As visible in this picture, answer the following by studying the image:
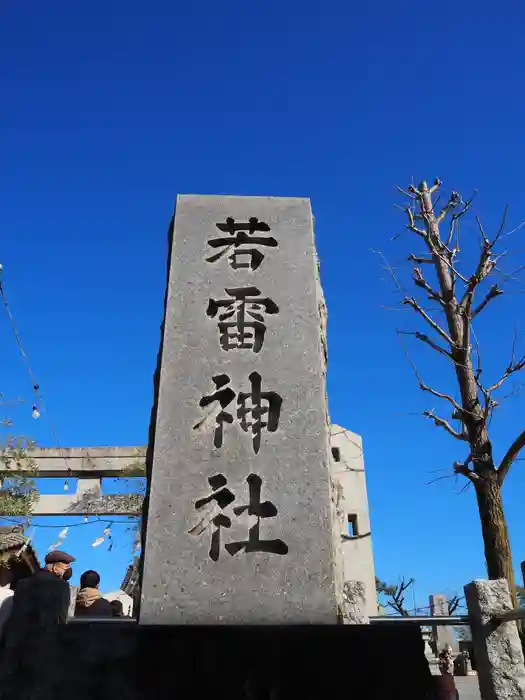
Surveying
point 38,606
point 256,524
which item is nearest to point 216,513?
point 256,524

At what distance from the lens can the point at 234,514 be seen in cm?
262

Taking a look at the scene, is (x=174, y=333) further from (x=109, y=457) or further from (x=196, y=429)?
(x=109, y=457)

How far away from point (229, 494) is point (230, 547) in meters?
0.24

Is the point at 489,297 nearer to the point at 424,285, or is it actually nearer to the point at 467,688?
the point at 424,285

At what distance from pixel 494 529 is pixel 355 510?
33.7 feet

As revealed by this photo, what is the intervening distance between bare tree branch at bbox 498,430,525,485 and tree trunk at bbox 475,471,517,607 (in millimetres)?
79

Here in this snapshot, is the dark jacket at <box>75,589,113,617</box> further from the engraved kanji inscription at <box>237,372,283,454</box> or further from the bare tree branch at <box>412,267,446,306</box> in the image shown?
the bare tree branch at <box>412,267,446,306</box>

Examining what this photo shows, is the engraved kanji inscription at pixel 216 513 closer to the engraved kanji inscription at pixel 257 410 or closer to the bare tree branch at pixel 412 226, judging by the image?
the engraved kanji inscription at pixel 257 410

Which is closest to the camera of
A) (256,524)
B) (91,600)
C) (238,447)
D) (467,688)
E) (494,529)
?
(256,524)

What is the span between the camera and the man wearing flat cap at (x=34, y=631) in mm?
2043

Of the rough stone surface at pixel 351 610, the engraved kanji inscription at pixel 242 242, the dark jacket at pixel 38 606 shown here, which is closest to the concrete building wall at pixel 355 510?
the rough stone surface at pixel 351 610

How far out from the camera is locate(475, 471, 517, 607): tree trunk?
5.74m

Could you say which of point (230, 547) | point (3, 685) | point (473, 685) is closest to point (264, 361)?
point (230, 547)

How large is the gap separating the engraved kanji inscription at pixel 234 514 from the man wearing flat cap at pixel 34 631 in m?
0.64
